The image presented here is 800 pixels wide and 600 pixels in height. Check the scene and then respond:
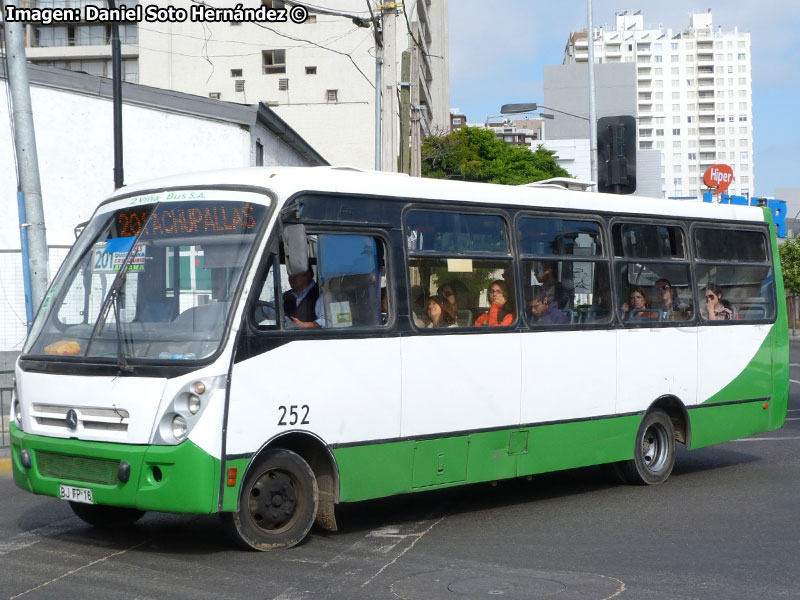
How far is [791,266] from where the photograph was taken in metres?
66.6

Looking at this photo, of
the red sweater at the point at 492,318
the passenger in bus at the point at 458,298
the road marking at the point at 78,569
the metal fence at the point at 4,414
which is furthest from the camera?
the metal fence at the point at 4,414

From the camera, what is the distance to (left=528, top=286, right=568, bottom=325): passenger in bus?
10.0 m

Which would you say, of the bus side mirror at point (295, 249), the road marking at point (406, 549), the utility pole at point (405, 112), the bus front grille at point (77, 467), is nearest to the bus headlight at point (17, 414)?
the bus front grille at point (77, 467)

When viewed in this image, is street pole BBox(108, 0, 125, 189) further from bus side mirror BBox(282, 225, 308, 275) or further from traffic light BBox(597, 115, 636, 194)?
bus side mirror BBox(282, 225, 308, 275)

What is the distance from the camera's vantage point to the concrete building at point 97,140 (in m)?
24.7

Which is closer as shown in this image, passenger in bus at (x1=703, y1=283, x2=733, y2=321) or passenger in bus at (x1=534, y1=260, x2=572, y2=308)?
passenger in bus at (x1=534, y1=260, x2=572, y2=308)

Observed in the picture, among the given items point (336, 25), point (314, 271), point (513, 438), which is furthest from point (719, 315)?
point (336, 25)

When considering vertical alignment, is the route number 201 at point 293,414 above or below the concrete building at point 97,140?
below

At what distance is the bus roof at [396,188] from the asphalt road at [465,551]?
2578 mm

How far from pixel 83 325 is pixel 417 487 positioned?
→ 2.77 metres

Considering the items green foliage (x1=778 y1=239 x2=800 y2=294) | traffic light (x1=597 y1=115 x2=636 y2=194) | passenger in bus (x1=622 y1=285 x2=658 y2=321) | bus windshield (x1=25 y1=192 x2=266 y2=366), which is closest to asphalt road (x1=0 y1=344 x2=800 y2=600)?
bus windshield (x1=25 y1=192 x2=266 y2=366)

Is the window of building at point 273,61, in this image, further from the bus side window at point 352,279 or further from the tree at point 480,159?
the bus side window at point 352,279

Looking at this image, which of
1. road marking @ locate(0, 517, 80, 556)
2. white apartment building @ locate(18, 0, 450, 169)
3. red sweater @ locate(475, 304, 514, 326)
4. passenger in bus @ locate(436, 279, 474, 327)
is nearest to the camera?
road marking @ locate(0, 517, 80, 556)

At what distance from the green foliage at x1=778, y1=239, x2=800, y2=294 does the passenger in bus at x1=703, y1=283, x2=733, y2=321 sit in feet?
183
